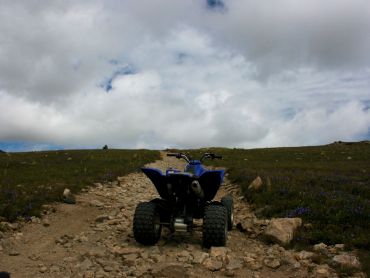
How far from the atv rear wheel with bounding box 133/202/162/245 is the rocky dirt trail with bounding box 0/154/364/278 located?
0.27 meters

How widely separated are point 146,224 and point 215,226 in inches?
68.1

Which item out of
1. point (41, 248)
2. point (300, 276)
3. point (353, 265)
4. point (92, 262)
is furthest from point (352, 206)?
point (41, 248)

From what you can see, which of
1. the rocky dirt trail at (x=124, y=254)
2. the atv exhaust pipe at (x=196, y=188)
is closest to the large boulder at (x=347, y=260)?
the rocky dirt trail at (x=124, y=254)

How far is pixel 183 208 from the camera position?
11.0 metres

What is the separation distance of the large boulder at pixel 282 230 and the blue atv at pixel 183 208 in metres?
1.77

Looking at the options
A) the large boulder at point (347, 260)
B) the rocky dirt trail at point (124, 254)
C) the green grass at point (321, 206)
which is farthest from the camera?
the green grass at point (321, 206)

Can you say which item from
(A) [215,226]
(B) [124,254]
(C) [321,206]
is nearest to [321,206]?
(C) [321,206]

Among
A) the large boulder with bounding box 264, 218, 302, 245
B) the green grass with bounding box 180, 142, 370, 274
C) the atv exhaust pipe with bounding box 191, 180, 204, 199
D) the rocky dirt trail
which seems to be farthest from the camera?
the green grass with bounding box 180, 142, 370, 274

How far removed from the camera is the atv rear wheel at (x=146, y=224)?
33.6ft

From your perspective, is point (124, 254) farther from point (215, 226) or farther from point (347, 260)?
point (347, 260)

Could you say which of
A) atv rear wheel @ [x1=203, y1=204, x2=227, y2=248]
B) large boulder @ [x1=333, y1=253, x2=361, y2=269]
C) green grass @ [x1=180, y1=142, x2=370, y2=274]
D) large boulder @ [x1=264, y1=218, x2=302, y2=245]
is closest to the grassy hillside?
green grass @ [x1=180, y1=142, x2=370, y2=274]

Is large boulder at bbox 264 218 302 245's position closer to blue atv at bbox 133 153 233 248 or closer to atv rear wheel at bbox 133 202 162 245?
blue atv at bbox 133 153 233 248

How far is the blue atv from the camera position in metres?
10.1

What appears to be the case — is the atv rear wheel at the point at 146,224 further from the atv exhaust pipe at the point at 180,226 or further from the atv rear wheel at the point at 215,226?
the atv rear wheel at the point at 215,226
